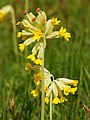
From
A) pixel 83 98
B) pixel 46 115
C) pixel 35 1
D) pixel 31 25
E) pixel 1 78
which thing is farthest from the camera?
pixel 35 1

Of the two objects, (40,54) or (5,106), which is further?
(5,106)

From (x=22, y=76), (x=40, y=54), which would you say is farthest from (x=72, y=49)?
(x=40, y=54)

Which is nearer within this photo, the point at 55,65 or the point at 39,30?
the point at 39,30

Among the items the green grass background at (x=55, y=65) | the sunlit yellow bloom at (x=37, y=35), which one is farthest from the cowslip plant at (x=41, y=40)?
the green grass background at (x=55, y=65)

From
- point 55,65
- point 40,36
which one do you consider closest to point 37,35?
point 40,36

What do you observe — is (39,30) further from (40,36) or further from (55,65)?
(55,65)

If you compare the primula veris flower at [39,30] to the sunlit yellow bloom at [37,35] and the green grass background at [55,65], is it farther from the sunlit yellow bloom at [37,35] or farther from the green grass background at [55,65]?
the green grass background at [55,65]

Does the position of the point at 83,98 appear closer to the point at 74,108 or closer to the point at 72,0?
the point at 74,108

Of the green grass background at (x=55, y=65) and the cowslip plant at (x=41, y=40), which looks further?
the green grass background at (x=55, y=65)

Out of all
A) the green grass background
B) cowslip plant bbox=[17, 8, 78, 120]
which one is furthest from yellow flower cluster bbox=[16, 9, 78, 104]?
the green grass background
